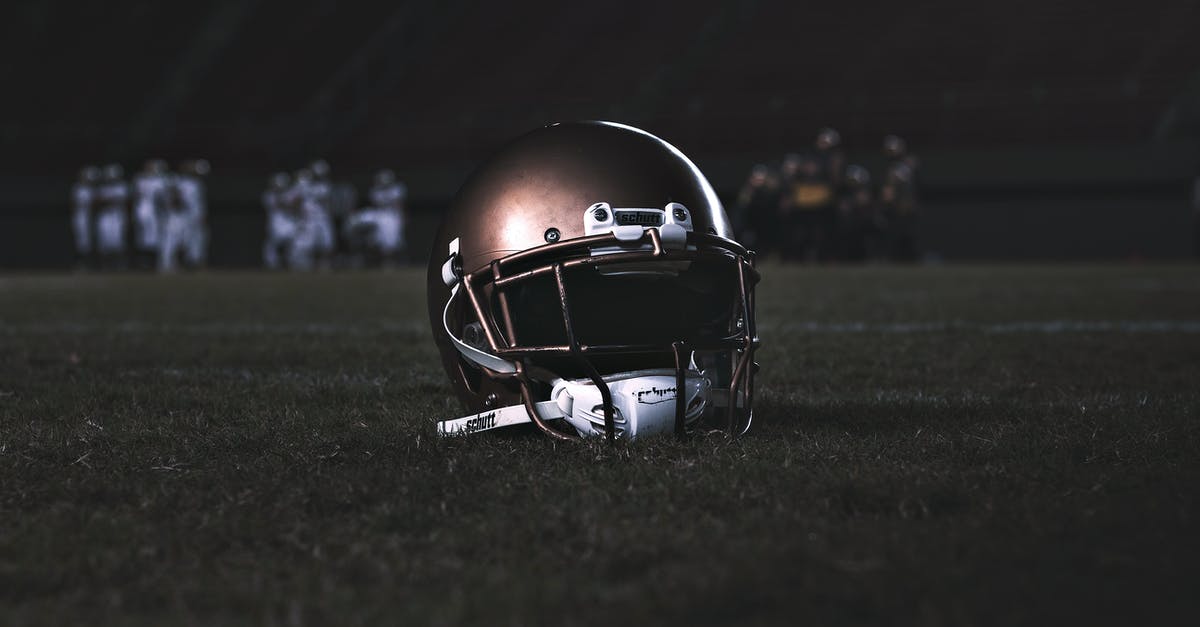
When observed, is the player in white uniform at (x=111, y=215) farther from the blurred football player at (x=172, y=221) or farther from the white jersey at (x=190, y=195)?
the white jersey at (x=190, y=195)

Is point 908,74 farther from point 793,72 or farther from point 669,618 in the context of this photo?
point 669,618

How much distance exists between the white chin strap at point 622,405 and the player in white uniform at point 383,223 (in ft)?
44.8

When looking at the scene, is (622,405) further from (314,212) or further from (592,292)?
(314,212)

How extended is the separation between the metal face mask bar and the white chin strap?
0.01 metres

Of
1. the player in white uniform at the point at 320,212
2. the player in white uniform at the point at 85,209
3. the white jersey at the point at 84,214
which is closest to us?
the player in white uniform at the point at 320,212

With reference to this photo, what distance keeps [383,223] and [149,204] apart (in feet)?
9.17

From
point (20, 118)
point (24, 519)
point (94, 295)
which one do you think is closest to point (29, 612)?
point (24, 519)

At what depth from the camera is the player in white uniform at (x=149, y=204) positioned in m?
14.8

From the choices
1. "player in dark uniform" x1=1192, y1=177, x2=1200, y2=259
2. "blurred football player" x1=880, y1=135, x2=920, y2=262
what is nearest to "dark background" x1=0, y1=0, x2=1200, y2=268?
"player in dark uniform" x1=1192, y1=177, x2=1200, y2=259

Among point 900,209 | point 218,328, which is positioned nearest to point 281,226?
point 900,209

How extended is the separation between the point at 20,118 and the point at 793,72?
11870 mm

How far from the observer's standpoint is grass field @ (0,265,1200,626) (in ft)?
3.77

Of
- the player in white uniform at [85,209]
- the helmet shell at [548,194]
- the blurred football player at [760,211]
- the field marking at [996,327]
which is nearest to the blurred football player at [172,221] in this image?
the player in white uniform at [85,209]

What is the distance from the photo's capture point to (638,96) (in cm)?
1797
